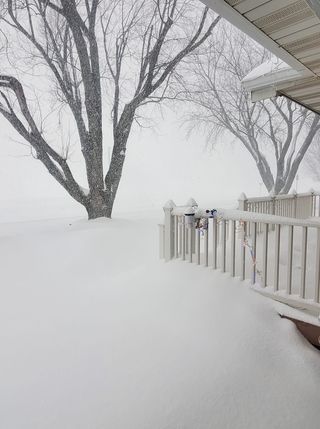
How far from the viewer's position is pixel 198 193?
104 ft

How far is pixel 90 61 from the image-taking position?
915 centimetres

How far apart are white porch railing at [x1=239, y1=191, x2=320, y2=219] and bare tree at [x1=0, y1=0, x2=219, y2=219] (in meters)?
4.34

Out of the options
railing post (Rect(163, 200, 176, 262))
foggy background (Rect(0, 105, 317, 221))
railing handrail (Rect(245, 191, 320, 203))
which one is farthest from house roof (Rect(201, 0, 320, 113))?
foggy background (Rect(0, 105, 317, 221))

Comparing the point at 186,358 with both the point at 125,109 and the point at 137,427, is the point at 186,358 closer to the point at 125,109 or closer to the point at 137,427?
the point at 137,427

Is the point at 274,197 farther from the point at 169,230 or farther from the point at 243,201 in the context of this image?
the point at 169,230

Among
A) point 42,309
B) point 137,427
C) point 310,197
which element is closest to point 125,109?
point 310,197

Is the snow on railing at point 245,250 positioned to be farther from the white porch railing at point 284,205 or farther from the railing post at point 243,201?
the white porch railing at point 284,205

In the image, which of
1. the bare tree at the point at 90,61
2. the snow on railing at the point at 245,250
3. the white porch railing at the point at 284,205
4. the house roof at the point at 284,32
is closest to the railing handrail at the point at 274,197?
the white porch railing at the point at 284,205

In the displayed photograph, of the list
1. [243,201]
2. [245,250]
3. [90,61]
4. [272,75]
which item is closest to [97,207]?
[90,61]

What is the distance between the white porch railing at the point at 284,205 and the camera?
663 cm

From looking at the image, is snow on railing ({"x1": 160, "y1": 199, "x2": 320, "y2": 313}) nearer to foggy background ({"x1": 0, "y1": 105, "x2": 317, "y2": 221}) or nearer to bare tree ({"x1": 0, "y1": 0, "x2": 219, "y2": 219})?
bare tree ({"x1": 0, "y1": 0, "x2": 219, "y2": 219})

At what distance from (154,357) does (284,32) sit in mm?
3573

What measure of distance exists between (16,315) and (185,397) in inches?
104

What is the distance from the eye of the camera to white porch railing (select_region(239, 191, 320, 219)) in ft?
21.8
